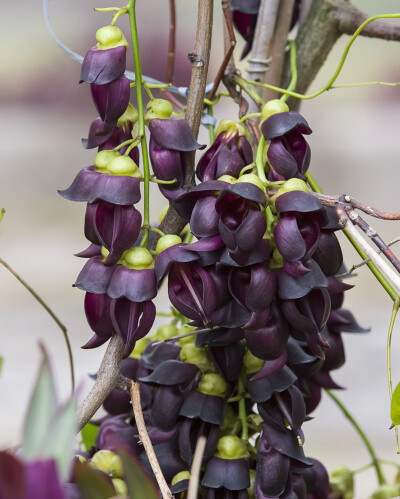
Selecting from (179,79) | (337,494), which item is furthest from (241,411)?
(179,79)

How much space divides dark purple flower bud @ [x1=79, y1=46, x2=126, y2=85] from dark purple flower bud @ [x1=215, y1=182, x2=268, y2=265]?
0.22ft

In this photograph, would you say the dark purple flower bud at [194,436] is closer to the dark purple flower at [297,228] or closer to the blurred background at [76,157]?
the dark purple flower at [297,228]

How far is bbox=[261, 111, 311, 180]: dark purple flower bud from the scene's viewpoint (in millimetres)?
295

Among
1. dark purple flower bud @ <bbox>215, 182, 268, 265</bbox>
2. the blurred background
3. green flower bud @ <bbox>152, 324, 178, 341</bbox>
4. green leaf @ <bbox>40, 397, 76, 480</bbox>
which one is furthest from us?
the blurred background

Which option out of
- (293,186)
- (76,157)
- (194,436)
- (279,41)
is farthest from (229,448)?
(76,157)

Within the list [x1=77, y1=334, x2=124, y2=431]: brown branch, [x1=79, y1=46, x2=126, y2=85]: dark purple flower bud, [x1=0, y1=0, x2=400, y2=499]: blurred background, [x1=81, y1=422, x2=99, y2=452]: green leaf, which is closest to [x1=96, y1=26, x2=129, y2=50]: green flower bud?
[x1=79, y1=46, x2=126, y2=85]: dark purple flower bud

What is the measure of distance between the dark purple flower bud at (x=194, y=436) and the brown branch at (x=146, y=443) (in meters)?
0.04

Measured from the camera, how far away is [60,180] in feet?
9.46

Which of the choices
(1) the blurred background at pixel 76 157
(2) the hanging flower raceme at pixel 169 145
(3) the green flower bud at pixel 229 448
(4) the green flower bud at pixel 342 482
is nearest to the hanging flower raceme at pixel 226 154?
(2) the hanging flower raceme at pixel 169 145

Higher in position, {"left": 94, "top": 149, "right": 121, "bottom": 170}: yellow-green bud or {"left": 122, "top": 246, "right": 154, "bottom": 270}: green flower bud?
{"left": 94, "top": 149, "right": 121, "bottom": 170}: yellow-green bud

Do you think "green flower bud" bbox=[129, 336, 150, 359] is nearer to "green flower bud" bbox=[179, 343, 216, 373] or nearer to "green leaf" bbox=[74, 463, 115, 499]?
"green flower bud" bbox=[179, 343, 216, 373]

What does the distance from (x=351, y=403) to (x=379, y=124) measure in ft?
4.89

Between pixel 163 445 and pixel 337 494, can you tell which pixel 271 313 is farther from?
pixel 337 494

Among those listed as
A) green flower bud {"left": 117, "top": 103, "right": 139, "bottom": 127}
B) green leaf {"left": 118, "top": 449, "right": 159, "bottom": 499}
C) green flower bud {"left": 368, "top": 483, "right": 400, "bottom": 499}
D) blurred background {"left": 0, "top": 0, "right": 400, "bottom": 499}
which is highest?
green flower bud {"left": 117, "top": 103, "right": 139, "bottom": 127}
